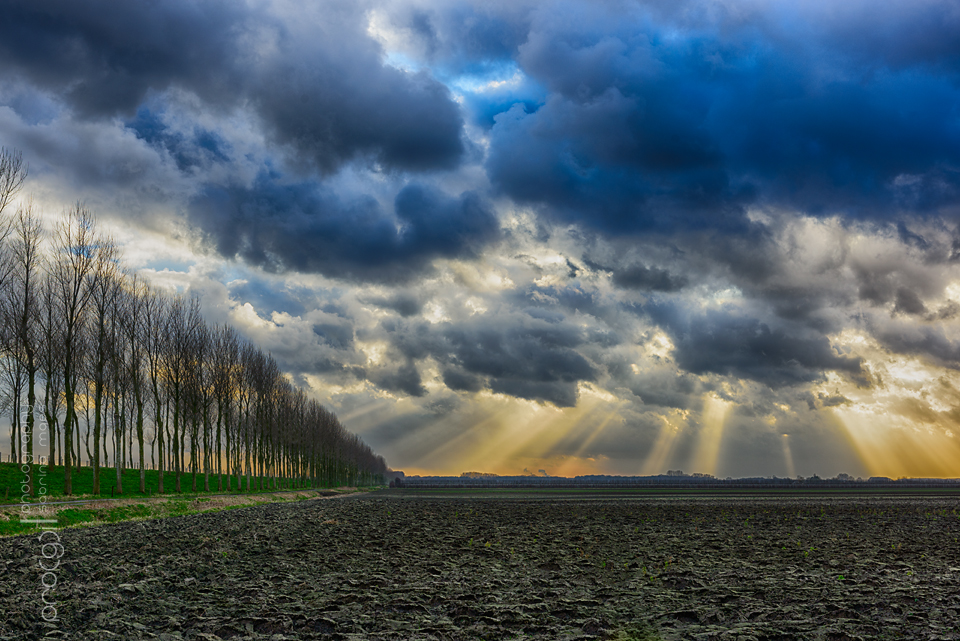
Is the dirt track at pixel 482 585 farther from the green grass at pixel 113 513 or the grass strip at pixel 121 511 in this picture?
the grass strip at pixel 121 511

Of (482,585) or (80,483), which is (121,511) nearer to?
(80,483)

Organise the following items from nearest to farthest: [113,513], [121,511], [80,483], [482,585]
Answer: [482,585], [113,513], [121,511], [80,483]

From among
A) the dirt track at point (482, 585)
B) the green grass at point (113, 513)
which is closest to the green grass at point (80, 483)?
the green grass at point (113, 513)

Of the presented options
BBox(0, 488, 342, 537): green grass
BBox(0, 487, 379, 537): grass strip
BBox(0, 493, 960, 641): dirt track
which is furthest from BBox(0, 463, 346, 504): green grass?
BBox(0, 493, 960, 641): dirt track

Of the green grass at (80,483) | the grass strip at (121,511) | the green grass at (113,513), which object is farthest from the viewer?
the green grass at (80,483)

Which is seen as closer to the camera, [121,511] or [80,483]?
[121,511]

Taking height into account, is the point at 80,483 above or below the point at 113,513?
below

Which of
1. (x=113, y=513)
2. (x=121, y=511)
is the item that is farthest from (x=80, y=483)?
(x=113, y=513)

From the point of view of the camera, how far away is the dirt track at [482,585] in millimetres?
11953

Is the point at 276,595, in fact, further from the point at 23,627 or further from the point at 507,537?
the point at 507,537

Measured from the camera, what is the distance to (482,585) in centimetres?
1581

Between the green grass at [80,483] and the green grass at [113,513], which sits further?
the green grass at [80,483]

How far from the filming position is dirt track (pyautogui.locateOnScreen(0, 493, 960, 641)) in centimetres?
1195

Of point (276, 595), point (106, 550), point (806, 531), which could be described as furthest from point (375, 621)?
point (806, 531)
